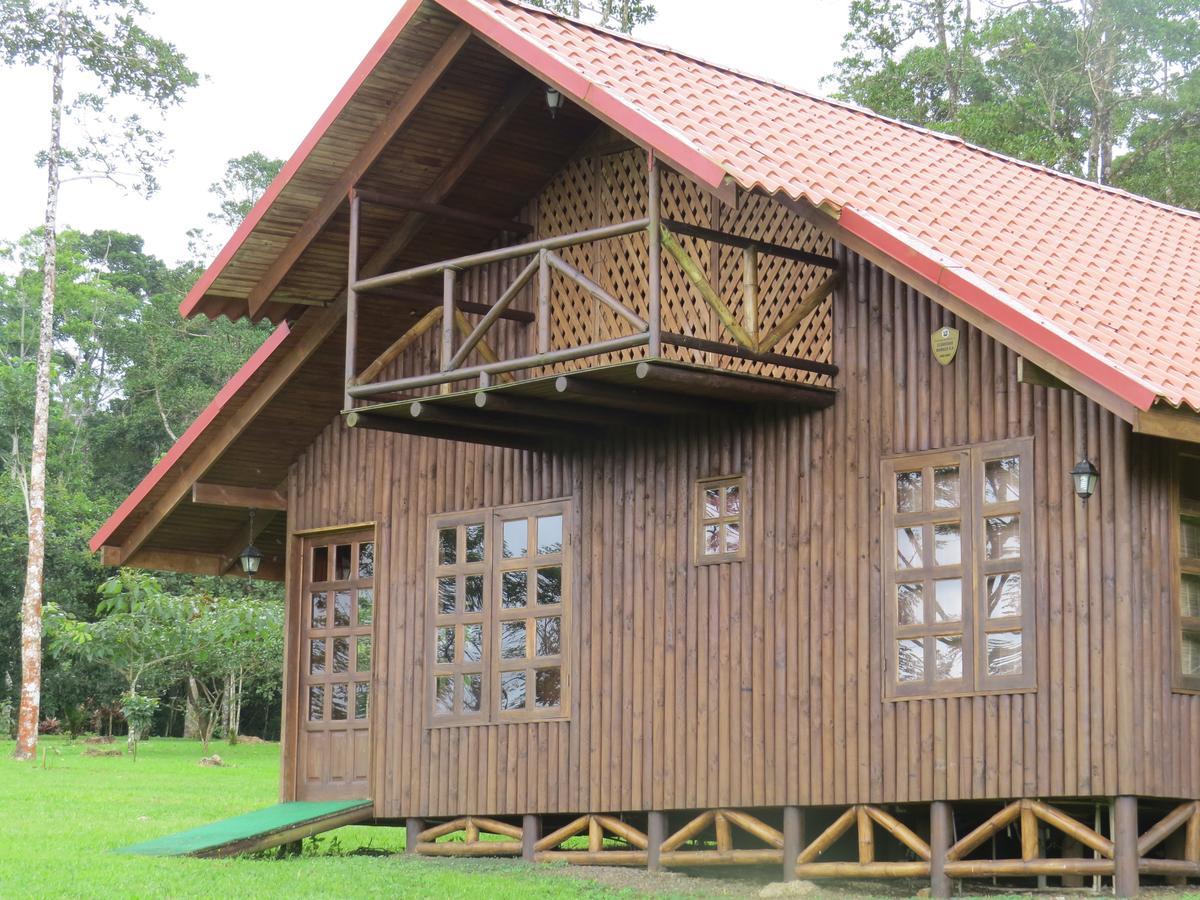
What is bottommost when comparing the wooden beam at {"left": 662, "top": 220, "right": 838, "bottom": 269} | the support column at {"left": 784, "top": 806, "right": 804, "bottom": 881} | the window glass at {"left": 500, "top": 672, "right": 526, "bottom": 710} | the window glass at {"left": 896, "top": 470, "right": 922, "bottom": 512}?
the support column at {"left": 784, "top": 806, "right": 804, "bottom": 881}

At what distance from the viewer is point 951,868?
1201 centimetres

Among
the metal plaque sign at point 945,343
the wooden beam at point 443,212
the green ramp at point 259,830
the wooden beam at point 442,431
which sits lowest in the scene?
the green ramp at point 259,830

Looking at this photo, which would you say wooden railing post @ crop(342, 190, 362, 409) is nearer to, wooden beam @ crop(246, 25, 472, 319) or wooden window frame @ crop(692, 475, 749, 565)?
wooden beam @ crop(246, 25, 472, 319)

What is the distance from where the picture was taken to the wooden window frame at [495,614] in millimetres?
14898

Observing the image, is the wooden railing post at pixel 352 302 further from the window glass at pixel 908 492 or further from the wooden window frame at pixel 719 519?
the window glass at pixel 908 492

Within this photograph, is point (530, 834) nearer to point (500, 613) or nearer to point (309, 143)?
point (500, 613)

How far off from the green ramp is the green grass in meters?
0.20

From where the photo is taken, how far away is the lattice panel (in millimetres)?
13516

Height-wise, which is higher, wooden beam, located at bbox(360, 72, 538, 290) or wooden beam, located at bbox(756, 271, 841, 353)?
wooden beam, located at bbox(360, 72, 538, 290)

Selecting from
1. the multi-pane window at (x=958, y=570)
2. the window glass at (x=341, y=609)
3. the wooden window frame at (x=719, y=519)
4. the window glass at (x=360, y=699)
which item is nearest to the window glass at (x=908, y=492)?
the multi-pane window at (x=958, y=570)

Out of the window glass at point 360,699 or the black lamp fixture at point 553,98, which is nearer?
the black lamp fixture at point 553,98

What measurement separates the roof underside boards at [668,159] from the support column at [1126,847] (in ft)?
8.55

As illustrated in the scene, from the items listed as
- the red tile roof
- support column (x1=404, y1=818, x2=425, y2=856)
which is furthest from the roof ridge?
support column (x1=404, y1=818, x2=425, y2=856)

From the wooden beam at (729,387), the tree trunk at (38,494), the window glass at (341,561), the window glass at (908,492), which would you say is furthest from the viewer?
the tree trunk at (38,494)
